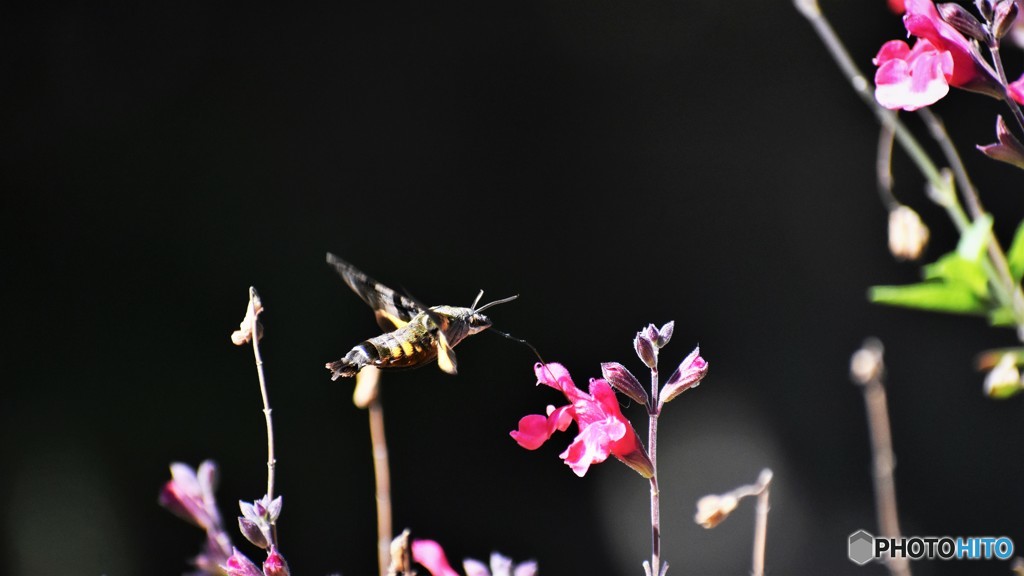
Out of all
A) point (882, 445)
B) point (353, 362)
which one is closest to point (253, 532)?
point (353, 362)

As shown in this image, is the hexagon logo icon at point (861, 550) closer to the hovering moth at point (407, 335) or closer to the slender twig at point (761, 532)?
the slender twig at point (761, 532)

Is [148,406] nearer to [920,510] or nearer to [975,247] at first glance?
[920,510]

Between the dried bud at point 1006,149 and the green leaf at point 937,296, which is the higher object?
the dried bud at point 1006,149

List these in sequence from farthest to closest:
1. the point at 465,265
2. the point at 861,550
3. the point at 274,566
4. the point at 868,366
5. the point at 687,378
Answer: the point at 465,265
the point at 861,550
the point at 868,366
the point at 687,378
the point at 274,566

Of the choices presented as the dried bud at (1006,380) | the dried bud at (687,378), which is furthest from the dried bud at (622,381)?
the dried bud at (1006,380)

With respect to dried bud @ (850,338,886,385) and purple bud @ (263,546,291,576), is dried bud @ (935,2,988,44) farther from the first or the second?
purple bud @ (263,546,291,576)

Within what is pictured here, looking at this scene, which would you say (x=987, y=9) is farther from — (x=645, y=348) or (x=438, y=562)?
(x=438, y=562)
